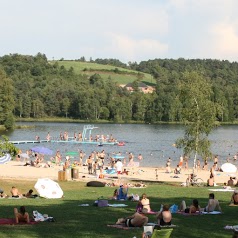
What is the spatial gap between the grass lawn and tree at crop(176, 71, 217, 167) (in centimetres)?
672

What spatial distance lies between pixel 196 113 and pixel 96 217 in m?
15.2

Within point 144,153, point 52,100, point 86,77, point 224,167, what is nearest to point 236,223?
point 224,167

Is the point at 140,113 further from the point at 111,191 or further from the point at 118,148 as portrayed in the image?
the point at 111,191

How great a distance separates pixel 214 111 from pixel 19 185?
34.2ft

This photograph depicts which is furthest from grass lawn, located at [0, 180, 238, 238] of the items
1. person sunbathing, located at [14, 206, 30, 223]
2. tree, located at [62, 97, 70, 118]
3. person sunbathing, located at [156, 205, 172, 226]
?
tree, located at [62, 97, 70, 118]

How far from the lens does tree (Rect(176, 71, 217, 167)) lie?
30.3 meters

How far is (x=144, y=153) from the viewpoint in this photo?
214 feet

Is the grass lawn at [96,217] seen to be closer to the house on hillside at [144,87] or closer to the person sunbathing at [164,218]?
the person sunbathing at [164,218]

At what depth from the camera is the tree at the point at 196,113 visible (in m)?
30.3

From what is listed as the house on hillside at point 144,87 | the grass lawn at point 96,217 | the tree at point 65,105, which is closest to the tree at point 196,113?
the grass lawn at point 96,217

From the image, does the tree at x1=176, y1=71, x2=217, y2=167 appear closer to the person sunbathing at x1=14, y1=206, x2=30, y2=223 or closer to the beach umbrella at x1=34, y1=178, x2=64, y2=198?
the beach umbrella at x1=34, y1=178, x2=64, y2=198

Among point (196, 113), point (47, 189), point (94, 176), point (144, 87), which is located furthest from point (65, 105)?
point (47, 189)

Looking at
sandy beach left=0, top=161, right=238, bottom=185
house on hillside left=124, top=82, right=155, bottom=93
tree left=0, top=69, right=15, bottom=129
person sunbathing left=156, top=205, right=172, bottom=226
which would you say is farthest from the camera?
house on hillside left=124, top=82, right=155, bottom=93

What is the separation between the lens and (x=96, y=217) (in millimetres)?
16172
